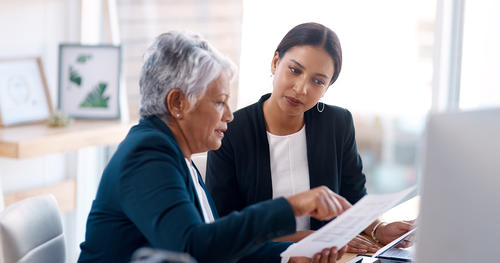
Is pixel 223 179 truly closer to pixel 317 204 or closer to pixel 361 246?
pixel 361 246

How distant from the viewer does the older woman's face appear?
136 cm

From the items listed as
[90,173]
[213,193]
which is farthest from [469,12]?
[90,173]

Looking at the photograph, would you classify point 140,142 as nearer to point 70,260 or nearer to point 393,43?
point 393,43

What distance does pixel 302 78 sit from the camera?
1892 mm

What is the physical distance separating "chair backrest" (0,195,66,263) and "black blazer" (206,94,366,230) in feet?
1.56

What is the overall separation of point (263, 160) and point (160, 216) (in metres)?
0.83

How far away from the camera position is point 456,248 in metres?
0.89

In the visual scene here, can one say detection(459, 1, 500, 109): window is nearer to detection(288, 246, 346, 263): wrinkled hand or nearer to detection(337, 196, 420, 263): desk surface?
detection(337, 196, 420, 263): desk surface

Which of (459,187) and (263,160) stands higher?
(459,187)

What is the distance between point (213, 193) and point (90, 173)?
2.10m

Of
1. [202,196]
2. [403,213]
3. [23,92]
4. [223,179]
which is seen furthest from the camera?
[23,92]

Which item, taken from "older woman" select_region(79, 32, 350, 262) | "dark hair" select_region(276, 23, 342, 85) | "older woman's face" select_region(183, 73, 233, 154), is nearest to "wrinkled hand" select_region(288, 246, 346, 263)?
"older woman" select_region(79, 32, 350, 262)

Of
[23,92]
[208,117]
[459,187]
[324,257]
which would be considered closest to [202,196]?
[208,117]

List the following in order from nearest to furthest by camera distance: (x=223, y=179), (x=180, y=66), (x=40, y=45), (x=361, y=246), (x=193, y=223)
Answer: (x=193, y=223) → (x=180, y=66) → (x=361, y=246) → (x=223, y=179) → (x=40, y=45)
